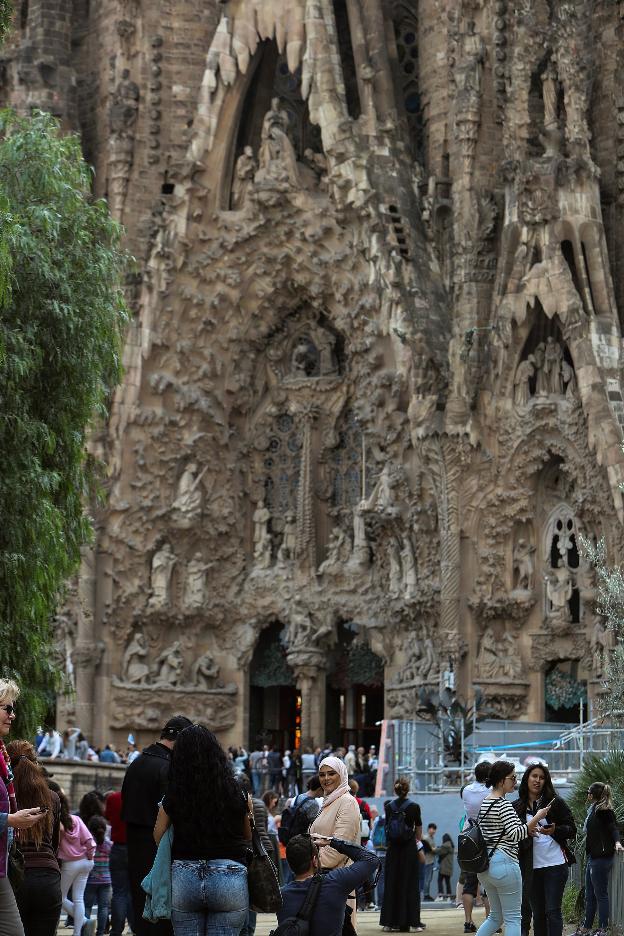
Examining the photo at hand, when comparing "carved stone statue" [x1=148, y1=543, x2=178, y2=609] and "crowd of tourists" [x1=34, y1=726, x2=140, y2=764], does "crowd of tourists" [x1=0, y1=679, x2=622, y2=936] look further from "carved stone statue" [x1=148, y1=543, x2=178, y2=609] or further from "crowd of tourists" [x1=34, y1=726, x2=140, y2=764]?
"carved stone statue" [x1=148, y1=543, x2=178, y2=609]

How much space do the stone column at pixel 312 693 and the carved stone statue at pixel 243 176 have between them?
8.45 meters

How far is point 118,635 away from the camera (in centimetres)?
3500

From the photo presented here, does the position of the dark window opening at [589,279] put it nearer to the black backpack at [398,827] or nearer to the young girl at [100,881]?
the black backpack at [398,827]

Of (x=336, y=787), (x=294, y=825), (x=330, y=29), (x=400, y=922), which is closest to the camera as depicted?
(x=336, y=787)

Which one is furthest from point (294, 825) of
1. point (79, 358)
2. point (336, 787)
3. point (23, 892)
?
point (79, 358)

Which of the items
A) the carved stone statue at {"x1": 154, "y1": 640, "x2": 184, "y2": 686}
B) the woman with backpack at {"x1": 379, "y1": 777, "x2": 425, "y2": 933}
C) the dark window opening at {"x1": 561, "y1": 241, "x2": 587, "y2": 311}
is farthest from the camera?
the carved stone statue at {"x1": 154, "y1": 640, "x2": 184, "y2": 686}

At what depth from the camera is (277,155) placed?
34656 mm

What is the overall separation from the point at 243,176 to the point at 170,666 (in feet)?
30.1

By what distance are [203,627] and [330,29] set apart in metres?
11.2

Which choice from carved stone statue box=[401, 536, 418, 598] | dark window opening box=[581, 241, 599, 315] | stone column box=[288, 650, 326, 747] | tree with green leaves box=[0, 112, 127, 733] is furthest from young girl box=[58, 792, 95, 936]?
stone column box=[288, 650, 326, 747]

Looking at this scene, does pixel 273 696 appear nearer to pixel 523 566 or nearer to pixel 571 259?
pixel 523 566

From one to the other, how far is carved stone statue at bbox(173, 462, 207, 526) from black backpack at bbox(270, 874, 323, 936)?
26.1 metres

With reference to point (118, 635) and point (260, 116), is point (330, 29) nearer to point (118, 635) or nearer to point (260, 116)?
point (260, 116)

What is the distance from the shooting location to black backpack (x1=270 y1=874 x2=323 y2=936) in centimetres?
877
